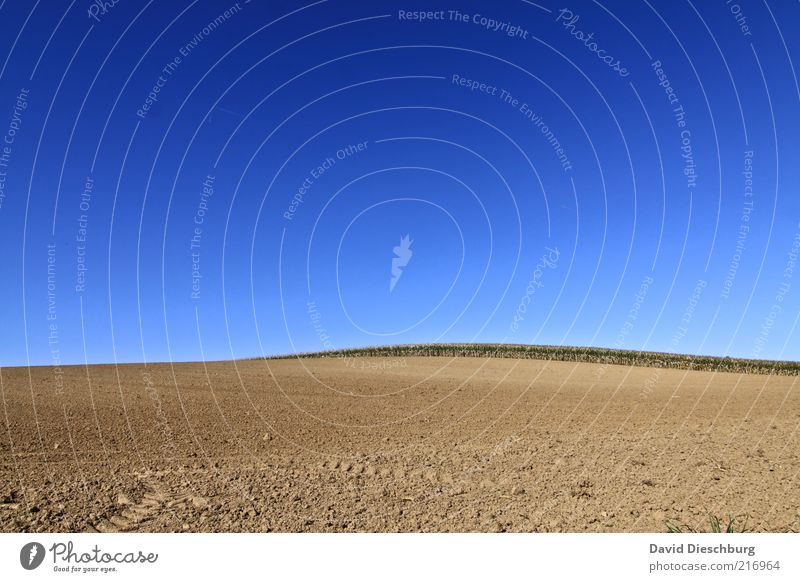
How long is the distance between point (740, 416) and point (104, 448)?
1946 cm

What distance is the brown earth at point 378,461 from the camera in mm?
9797

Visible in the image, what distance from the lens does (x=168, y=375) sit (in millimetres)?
26391
